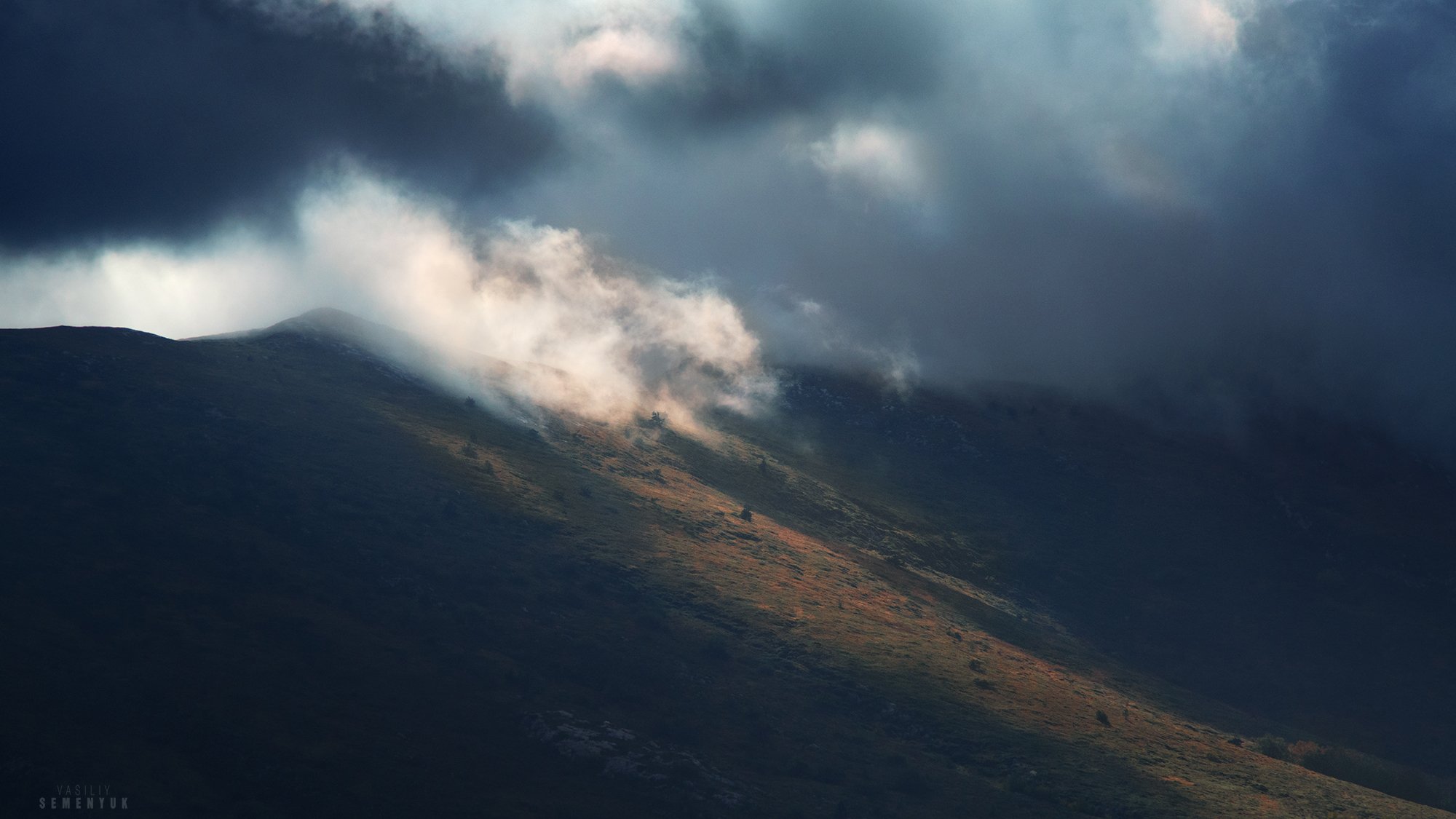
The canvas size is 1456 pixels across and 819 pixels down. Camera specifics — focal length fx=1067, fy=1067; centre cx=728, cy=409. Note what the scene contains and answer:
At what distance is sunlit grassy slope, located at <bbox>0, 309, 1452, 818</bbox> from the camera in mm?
82375

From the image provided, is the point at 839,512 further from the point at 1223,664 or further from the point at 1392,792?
the point at 1392,792

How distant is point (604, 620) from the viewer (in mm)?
111312

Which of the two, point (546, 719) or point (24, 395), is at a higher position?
point (24, 395)

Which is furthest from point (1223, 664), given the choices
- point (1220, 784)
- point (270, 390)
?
point (270, 390)

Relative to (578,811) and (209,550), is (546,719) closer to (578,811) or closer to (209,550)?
(578,811)

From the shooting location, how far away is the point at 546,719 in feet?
298

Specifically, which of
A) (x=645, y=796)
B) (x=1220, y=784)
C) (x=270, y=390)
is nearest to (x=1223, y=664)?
(x=1220, y=784)

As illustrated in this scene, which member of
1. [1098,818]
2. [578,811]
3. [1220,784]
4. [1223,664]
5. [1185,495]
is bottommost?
[578,811]

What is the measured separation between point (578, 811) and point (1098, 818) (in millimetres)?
43733

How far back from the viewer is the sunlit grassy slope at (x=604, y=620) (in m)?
82.4

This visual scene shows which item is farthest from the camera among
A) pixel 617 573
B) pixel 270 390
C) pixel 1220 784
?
pixel 270 390

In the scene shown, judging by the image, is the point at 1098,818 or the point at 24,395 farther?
the point at 24,395

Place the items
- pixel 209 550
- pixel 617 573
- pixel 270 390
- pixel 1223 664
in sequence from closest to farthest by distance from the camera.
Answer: pixel 209 550 < pixel 617 573 < pixel 270 390 < pixel 1223 664

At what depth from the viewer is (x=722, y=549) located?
13225 cm
